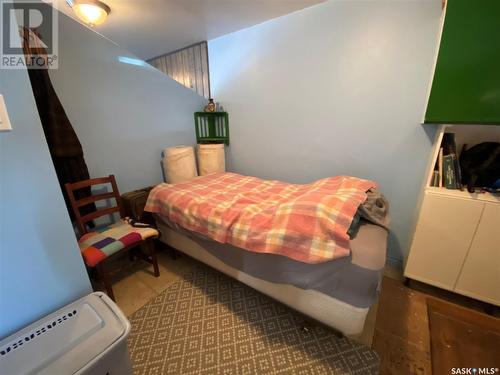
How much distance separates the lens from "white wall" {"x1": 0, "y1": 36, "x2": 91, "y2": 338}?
0.74 m

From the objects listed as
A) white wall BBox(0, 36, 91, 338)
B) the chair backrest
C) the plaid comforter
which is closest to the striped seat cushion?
the chair backrest

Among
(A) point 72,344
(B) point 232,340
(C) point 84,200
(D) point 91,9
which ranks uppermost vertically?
(D) point 91,9

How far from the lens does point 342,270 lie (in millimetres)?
1040

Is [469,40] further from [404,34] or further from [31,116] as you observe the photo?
[31,116]

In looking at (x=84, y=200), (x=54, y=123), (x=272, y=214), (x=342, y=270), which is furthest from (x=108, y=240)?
(x=342, y=270)

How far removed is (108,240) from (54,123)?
91 cm

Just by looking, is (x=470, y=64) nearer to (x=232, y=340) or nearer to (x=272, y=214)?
(x=272, y=214)

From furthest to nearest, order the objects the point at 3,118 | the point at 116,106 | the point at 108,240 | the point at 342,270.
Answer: the point at 116,106, the point at 108,240, the point at 342,270, the point at 3,118

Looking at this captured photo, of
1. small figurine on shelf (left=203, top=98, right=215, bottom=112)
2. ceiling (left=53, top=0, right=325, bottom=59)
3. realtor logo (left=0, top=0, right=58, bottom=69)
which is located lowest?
small figurine on shelf (left=203, top=98, right=215, bottom=112)

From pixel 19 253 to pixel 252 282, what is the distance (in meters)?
1.19

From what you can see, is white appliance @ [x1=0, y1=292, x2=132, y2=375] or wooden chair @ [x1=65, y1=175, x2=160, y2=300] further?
wooden chair @ [x1=65, y1=175, x2=160, y2=300]

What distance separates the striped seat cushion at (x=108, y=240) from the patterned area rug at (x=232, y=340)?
508 millimetres

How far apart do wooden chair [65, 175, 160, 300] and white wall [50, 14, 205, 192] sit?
0.32 metres

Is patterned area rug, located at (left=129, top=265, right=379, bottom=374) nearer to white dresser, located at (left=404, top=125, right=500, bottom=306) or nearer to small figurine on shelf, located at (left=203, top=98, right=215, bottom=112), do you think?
white dresser, located at (left=404, top=125, right=500, bottom=306)
